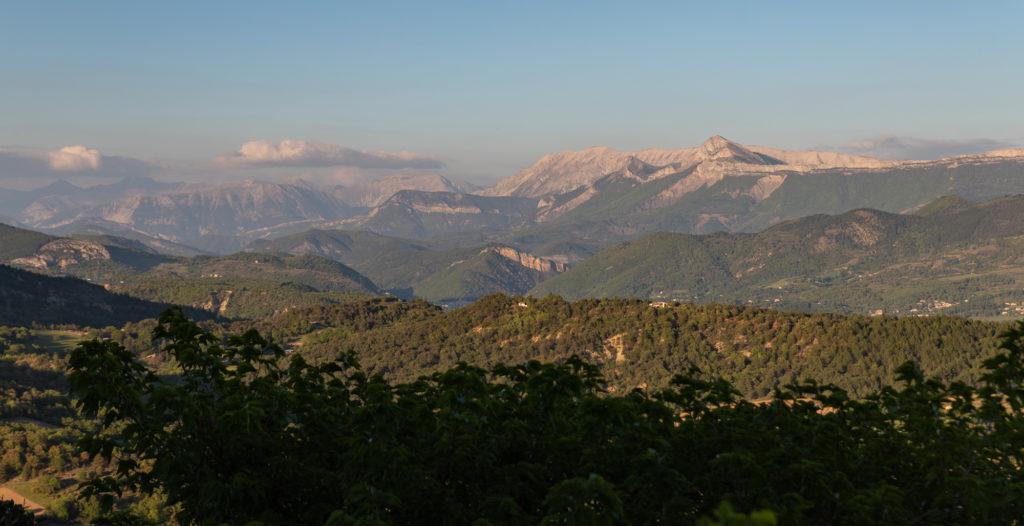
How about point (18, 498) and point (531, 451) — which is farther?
point (18, 498)

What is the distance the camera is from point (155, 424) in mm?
26406

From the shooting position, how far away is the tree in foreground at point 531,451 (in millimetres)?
24016

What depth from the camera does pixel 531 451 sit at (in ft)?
96.6

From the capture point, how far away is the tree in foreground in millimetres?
24016

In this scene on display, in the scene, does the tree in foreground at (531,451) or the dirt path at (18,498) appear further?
the dirt path at (18,498)

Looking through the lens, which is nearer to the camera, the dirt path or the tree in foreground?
the tree in foreground

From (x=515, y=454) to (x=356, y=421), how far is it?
23.8 ft

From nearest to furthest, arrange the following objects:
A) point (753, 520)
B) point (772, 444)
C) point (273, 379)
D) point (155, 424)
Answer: point (753, 520) < point (155, 424) < point (772, 444) < point (273, 379)

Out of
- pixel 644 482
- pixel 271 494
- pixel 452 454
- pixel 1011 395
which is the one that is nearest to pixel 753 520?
pixel 644 482

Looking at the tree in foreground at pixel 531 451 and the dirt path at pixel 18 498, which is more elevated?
the tree in foreground at pixel 531 451

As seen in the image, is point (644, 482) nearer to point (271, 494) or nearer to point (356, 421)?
point (356, 421)

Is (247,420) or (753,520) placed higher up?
(753,520)

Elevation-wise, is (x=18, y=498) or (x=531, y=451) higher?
(x=531, y=451)

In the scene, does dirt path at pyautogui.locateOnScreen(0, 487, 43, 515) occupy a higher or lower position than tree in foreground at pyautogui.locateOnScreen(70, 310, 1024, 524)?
lower
